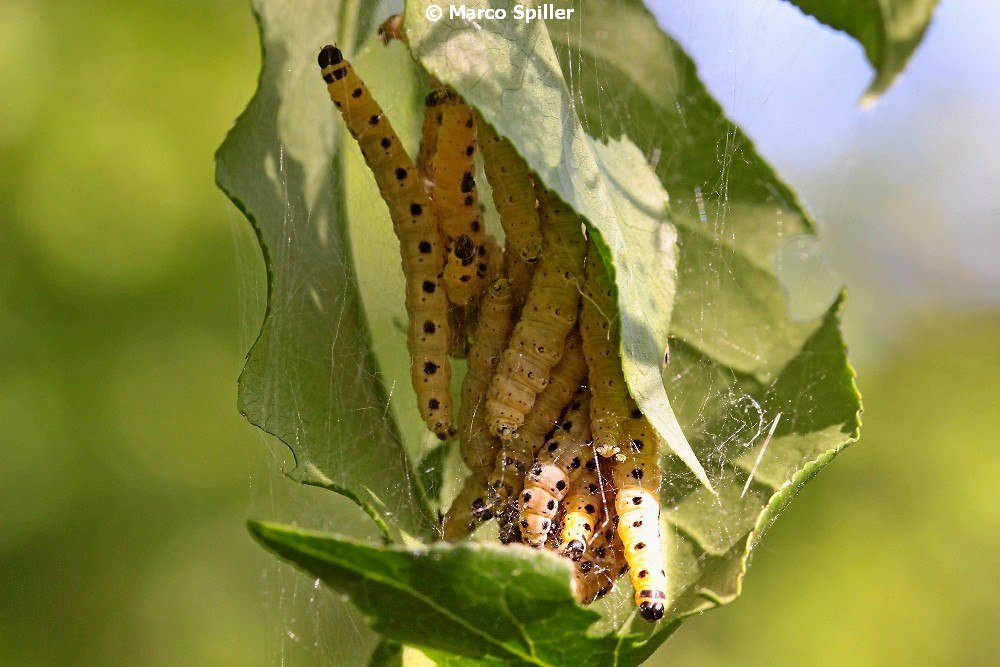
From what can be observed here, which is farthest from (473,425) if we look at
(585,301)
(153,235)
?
(153,235)

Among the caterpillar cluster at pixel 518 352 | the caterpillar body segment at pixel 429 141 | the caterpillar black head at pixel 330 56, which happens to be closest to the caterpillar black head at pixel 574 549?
the caterpillar cluster at pixel 518 352

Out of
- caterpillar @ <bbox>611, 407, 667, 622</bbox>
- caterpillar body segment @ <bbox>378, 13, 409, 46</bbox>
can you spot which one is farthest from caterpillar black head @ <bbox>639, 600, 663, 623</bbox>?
caterpillar body segment @ <bbox>378, 13, 409, 46</bbox>

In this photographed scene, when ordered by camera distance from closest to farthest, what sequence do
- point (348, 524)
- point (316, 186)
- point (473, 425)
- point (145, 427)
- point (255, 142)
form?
1. point (473, 425)
2. point (255, 142)
3. point (316, 186)
4. point (348, 524)
5. point (145, 427)

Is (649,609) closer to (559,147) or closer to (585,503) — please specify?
(585,503)

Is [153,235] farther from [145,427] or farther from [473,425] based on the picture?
[473,425]

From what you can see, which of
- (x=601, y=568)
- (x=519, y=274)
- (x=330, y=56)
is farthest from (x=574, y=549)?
(x=330, y=56)

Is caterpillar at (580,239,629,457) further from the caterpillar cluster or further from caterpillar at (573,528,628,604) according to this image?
caterpillar at (573,528,628,604)
